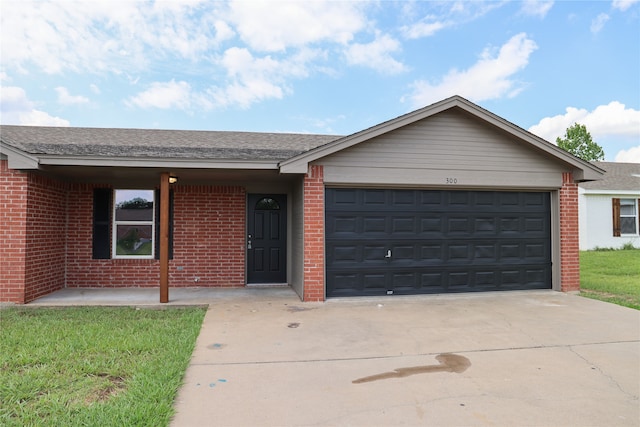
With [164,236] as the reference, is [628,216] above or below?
above

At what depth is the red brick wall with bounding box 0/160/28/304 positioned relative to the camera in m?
7.06

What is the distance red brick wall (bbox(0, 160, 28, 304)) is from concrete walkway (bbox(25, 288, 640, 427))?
0.58m

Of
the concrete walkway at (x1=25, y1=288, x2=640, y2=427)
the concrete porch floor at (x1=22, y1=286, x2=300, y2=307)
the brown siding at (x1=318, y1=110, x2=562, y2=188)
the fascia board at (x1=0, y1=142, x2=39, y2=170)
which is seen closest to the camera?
the concrete walkway at (x1=25, y1=288, x2=640, y2=427)

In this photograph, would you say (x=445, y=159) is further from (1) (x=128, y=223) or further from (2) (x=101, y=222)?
(2) (x=101, y=222)

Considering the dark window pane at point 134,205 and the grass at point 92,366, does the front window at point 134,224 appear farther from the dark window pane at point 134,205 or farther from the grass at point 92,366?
the grass at point 92,366

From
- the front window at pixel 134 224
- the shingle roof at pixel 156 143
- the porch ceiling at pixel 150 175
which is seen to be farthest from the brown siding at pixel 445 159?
the front window at pixel 134 224

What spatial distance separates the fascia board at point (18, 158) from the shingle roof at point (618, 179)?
62.0 ft

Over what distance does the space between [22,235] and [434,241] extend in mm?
7815

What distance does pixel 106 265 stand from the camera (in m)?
8.98

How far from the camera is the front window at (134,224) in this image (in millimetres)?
9102

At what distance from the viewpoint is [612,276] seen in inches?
428

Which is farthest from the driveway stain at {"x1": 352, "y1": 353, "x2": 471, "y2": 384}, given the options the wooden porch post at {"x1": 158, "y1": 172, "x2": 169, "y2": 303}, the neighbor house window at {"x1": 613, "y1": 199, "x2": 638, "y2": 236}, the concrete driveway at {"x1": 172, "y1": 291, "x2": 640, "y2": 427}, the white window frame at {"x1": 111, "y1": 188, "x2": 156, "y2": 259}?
the neighbor house window at {"x1": 613, "y1": 199, "x2": 638, "y2": 236}

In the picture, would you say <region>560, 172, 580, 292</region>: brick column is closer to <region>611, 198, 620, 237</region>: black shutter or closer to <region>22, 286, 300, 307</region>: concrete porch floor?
<region>22, 286, 300, 307</region>: concrete porch floor

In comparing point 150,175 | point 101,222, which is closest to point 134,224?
point 101,222
